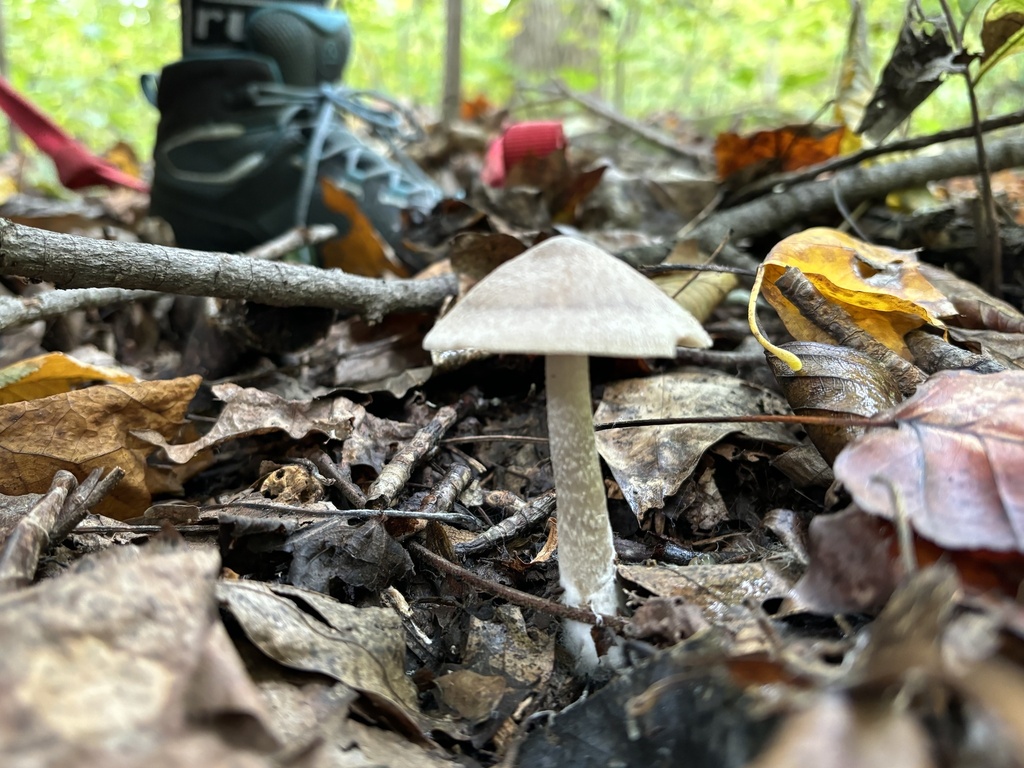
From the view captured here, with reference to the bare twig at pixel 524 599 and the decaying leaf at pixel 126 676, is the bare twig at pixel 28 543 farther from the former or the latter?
the bare twig at pixel 524 599

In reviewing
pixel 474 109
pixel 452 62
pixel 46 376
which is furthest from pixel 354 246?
pixel 474 109

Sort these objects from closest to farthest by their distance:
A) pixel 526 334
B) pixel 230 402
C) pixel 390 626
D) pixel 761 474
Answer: pixel 526 334 < pixel 390 626 < pixel 761 474 < pixel 230 402

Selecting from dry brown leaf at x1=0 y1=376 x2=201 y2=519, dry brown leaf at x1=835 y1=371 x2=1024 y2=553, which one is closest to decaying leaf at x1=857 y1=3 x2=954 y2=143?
dry brown leaf at x1=835 y1=371 x2=1024 y2=553

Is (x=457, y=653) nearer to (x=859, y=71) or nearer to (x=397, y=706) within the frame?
(x=397, y=706)

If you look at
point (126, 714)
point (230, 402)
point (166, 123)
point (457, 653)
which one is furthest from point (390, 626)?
point (166, 123)

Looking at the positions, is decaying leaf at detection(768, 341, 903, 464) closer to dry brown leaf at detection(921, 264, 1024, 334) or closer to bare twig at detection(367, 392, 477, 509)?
dry brown leaf at detection(921, 264, 1024, 334)
